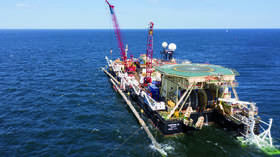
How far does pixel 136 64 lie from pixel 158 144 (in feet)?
147

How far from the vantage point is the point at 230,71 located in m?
43.2

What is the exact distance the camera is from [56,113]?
4959cm

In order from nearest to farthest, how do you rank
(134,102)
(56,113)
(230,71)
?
(230,71), (56,113), (134,102)

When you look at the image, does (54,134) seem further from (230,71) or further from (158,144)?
(230,71)

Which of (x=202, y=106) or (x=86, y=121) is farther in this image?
(x=86, y=121)

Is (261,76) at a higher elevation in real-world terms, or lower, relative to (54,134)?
higher

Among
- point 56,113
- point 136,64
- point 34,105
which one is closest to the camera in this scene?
point 56,113

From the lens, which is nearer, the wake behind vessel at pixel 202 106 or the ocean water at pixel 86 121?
the ocean water at pixel 86 121

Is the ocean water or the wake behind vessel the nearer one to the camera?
the ocean water

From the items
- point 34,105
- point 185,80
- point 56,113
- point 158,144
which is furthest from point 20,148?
point 185,80

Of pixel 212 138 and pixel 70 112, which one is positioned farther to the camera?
pixel 70 112

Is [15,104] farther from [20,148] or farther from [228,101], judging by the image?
[228,101]

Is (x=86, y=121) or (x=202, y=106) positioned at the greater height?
(x=202, y=106)

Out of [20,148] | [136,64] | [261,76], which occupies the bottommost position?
[20,148]
